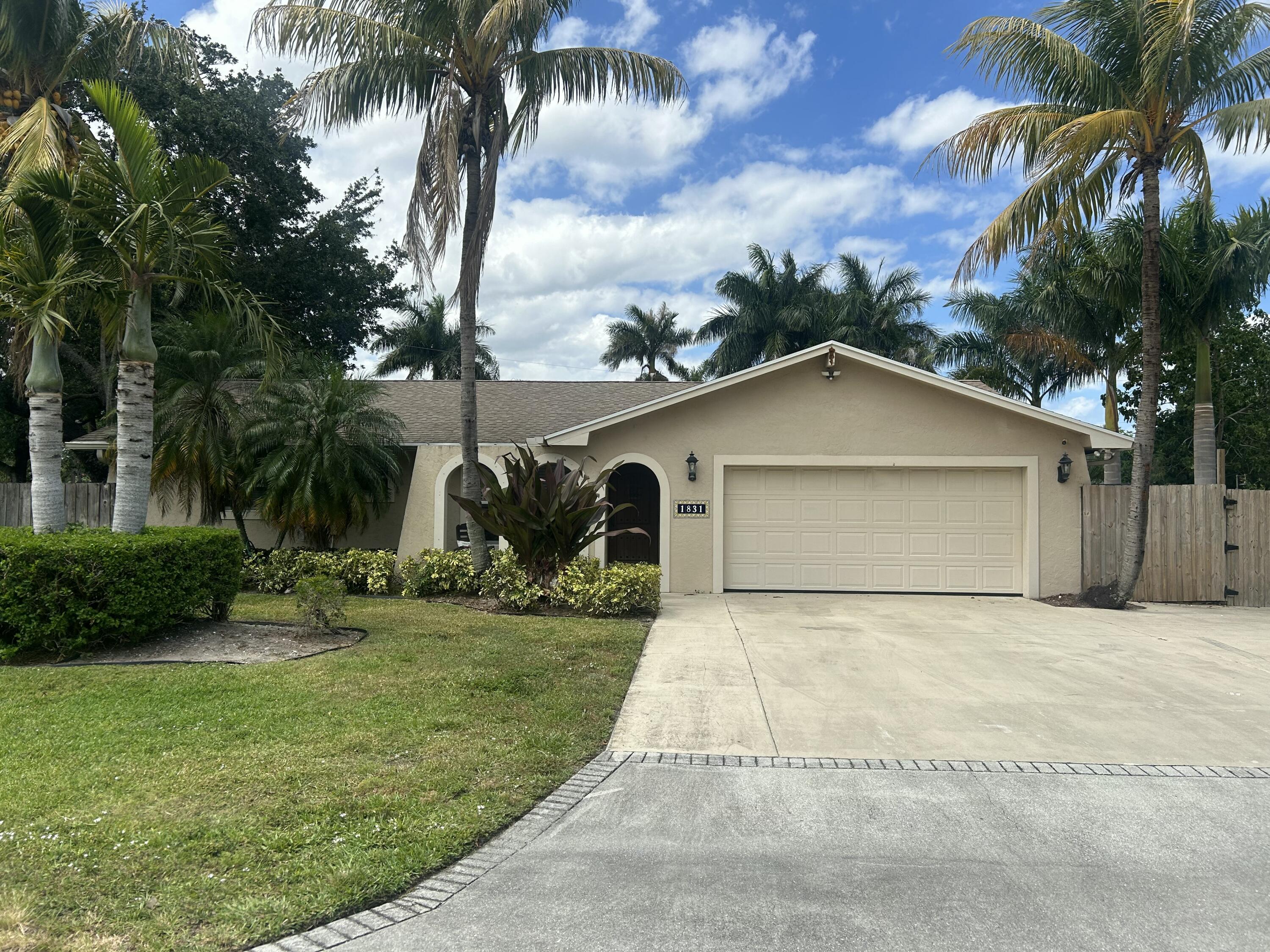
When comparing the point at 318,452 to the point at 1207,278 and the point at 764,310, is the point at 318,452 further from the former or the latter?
the point at 764,310

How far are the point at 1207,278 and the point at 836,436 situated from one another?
23.0 feet

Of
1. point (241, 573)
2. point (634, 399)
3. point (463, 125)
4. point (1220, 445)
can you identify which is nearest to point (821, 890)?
point (241, 573)

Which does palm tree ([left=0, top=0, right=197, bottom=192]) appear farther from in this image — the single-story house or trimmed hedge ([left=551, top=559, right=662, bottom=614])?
trimmed hedge ([left=551, top=559, right=662, bottom=614])

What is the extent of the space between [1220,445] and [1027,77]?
61.9 feet

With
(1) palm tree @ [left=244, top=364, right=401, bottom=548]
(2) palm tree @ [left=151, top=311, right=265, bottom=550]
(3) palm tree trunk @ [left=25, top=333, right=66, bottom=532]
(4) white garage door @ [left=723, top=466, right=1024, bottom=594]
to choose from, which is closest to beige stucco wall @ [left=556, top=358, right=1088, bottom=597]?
(4) white garage door @ [left=723, top=466, right=1024, bottom=594]

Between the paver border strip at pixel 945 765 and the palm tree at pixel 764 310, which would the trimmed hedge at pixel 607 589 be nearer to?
the paver border strip at pixel 945 765

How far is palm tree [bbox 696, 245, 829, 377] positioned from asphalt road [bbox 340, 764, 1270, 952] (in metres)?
28.5

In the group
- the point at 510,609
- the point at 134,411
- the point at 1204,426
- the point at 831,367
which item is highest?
the point at 831,367

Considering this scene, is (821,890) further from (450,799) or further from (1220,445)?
(1220,445)

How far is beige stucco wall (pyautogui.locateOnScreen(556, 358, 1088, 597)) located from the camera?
12414 millimetres

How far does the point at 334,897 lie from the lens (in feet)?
10.8

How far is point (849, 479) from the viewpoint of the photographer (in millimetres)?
12758

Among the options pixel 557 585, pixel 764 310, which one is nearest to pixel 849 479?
pixel 557 585

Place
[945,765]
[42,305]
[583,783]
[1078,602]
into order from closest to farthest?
[583,783] → [945,765] → [42,305] → [1078,602]
